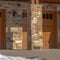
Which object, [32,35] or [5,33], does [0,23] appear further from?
[32,35]

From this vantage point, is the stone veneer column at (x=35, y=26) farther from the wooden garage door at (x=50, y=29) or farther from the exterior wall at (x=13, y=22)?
the wooden garage door at (x=50, y=29)

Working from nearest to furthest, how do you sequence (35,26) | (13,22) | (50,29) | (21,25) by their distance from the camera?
(35,26) < (13,22) < (21,25) < (50,29)

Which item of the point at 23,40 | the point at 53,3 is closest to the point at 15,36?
the point at 23,40

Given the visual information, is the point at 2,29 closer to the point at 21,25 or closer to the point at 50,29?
the point at 21,25

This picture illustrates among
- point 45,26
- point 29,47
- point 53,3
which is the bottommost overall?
point 29,47

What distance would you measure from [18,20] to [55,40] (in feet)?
8.70

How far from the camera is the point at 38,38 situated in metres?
14.3

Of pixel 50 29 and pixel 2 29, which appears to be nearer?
pixel 2 29

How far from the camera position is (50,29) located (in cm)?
1661

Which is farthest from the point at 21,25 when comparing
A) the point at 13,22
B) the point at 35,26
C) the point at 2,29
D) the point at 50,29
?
the point at 35,26

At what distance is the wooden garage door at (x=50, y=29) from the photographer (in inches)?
647

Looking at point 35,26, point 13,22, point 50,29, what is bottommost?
point 50,29

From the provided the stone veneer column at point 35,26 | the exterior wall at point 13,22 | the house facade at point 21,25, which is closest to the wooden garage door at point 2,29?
the house facade at point 21,25

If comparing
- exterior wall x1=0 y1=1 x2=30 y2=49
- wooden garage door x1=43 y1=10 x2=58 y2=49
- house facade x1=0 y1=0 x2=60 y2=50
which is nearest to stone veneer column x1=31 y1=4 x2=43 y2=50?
house facade x1=0 y1=0 x2=60 y2=50
